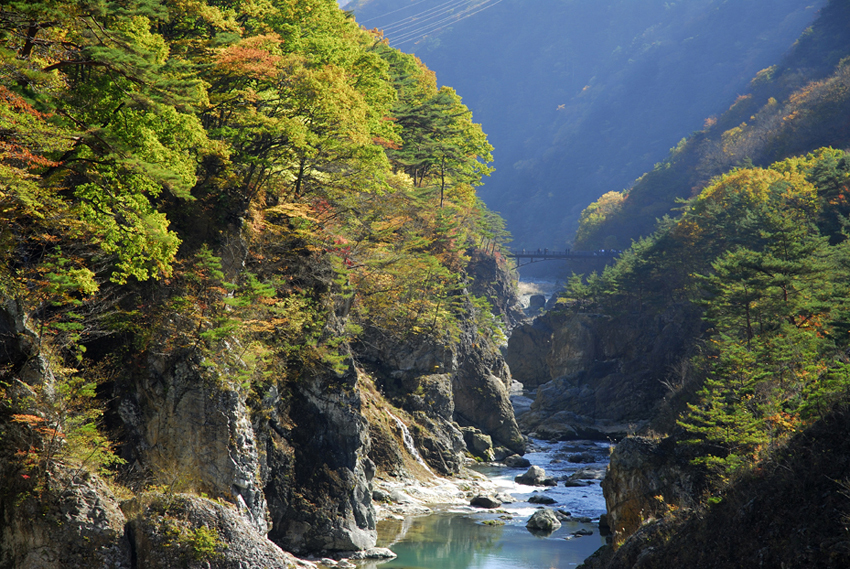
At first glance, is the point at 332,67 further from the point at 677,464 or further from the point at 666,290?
the point at 666,290

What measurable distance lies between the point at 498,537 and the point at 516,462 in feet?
45.7

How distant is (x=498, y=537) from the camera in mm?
25391

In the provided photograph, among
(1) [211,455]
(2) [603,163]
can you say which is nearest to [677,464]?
(1) [211,455]

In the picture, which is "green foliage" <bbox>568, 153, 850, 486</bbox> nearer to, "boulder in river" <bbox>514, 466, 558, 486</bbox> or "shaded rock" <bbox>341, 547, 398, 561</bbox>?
"boulder in river" <bbox>514, 466, 558, 486</bbox>

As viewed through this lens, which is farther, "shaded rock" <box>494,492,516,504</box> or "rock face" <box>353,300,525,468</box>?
"rock face" <box>353,300,525,468</box>

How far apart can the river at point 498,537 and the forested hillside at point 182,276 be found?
216cm

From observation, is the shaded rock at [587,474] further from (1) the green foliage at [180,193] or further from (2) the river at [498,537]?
(1) the green foliage at [180,193]

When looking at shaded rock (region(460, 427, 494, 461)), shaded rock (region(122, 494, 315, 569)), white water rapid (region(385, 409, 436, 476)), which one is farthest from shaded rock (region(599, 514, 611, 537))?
shaded rock (region(122, 494, 315, 569))

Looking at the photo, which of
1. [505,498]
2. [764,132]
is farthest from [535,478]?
[764,132]

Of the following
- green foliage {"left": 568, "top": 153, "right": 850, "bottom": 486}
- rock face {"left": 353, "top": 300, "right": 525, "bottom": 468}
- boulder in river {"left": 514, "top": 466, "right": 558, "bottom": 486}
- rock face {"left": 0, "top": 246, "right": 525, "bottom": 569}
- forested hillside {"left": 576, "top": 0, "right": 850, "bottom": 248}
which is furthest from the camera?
forested hillside {"left": 576, "top": 0, "right": 850, "bottom": 248}

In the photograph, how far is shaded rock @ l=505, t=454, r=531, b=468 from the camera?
3891 cm

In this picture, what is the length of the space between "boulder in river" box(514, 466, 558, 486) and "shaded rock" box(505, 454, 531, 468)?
3257mm

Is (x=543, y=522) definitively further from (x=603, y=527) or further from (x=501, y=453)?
(x=501, y=453)

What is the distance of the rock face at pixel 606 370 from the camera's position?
48.2m
